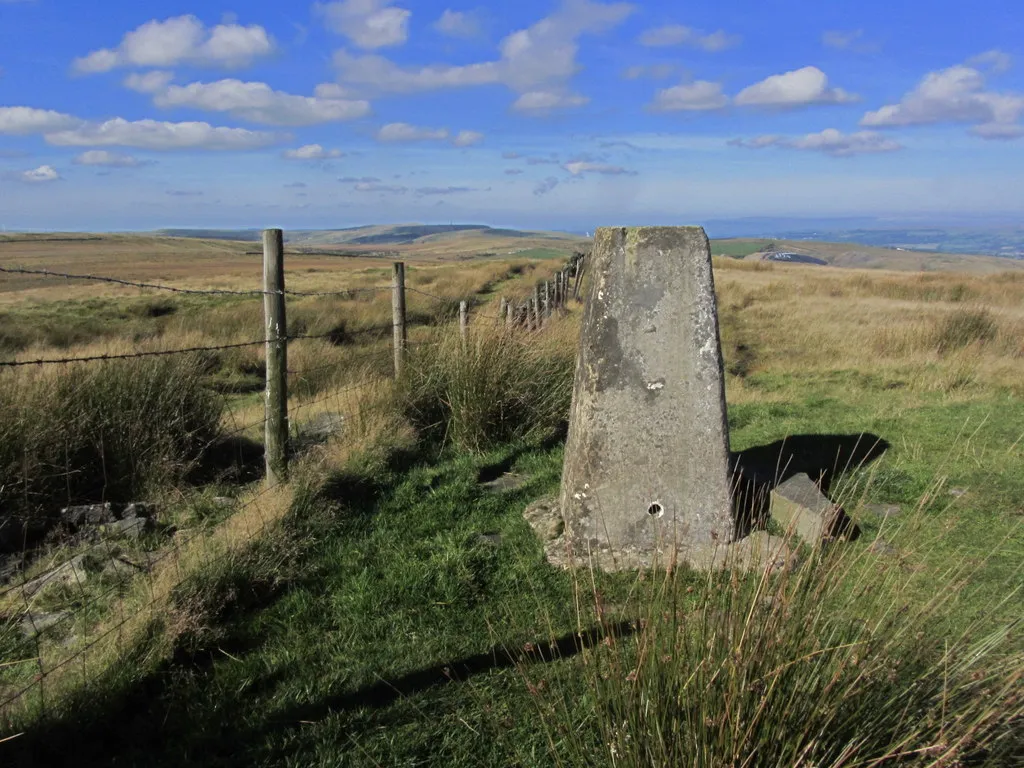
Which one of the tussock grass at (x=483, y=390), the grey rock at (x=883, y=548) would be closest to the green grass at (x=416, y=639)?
the grey rock at (x=883, y=548)

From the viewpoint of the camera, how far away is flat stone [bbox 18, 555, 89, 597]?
411 cm

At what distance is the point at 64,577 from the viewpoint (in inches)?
165

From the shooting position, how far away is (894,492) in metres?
5.70

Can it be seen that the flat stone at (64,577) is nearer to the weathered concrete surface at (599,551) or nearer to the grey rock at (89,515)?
the grey rock at (89,515)

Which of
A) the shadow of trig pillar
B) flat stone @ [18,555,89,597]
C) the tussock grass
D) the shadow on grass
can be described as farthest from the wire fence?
the shadow on grass

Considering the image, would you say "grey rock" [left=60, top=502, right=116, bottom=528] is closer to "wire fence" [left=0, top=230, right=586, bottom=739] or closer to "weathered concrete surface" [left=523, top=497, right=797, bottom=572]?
"wire fence" [left=0, top=230, right=586, bottom=739]

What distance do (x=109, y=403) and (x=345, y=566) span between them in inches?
116

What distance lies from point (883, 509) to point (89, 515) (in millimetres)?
5246

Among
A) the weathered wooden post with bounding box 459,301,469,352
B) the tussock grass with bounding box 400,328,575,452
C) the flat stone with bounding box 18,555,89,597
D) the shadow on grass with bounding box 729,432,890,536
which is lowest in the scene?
the flat stone with bounding box 18,555,89,597

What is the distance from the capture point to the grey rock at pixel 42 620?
3703mm

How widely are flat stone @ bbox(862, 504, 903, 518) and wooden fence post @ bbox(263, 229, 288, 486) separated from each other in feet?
12.6

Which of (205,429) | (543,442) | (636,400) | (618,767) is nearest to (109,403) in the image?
(205,429)

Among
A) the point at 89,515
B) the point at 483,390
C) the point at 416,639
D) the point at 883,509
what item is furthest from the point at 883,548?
the point at 89,515

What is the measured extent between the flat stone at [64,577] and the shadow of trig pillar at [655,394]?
2.69m
